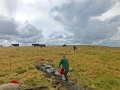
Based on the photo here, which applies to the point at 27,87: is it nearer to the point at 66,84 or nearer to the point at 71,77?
the point at 66,84

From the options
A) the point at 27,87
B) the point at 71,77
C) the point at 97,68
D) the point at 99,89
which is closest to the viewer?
the point at 27,87

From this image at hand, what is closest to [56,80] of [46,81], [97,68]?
[46,81]

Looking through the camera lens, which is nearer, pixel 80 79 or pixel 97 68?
pixel 80 79

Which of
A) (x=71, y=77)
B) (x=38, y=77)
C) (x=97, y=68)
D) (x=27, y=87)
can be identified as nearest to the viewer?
(x=27, y=87)

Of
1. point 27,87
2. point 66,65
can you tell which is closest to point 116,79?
point 66,65

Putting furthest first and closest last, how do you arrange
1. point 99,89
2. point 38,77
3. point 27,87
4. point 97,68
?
point 97,68 < point 38,77 < point 99,89 < point 27,87

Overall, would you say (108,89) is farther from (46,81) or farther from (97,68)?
(97,68)

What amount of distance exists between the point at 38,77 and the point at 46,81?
1.45 m

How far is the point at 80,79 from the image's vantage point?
97.0 feet

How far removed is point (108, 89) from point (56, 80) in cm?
578

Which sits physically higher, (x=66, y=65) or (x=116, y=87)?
(x=66, y=65)

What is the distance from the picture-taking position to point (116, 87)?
27484 millimetres

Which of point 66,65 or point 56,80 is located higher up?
point 66,65

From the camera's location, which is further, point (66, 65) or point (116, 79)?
point (116, 79)
